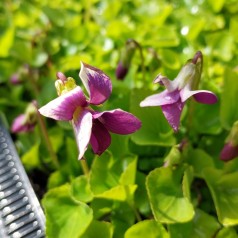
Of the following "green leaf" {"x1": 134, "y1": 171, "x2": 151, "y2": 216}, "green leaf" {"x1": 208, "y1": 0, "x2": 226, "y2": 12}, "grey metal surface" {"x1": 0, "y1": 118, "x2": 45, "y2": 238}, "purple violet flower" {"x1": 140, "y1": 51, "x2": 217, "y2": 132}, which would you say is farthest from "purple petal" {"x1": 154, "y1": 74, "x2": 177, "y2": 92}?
"green leaf" {"x1": 208, "y1": 0, "x2": 226, "y2": 12}

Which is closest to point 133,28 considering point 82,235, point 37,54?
point 37,54

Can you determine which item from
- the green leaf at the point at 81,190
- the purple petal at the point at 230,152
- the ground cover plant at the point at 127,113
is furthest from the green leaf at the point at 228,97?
the green leaf at the point at 81,190

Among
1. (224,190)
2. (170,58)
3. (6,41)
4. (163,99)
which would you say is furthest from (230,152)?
(6,41)

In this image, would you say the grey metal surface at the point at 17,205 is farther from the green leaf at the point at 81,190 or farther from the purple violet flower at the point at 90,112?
the purple violet flower at the point at 90,112

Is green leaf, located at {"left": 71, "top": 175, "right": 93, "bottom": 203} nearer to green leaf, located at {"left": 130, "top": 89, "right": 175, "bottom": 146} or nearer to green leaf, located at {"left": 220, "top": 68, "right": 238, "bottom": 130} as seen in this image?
green leaf, located at {"left": 130, "top": 89, "right": 175, "bottom": 146}

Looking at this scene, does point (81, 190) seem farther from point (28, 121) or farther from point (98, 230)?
point (28, 121)

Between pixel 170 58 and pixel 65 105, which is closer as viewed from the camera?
pixel 65 105

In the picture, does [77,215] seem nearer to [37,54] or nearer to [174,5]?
[37,54]
